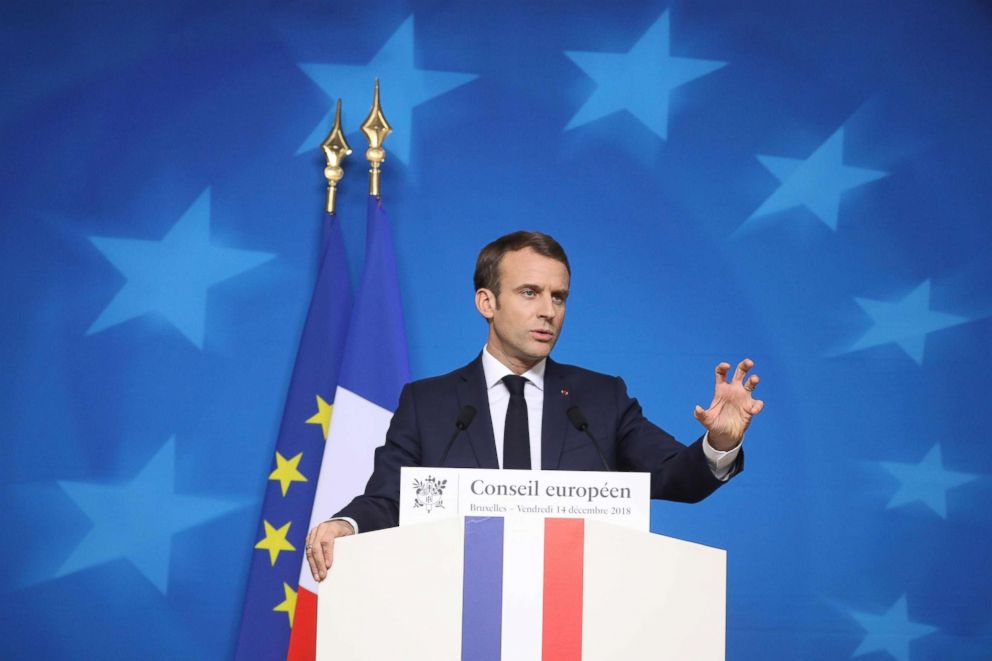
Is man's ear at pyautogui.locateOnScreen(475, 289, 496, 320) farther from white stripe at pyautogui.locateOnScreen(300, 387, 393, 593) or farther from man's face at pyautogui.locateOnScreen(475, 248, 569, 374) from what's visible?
white stripe at pyautogui.locateOnScreen(300, 387, 393, 593)

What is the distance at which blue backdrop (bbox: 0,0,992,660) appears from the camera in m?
4.21

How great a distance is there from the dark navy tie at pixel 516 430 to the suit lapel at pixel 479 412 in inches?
1.4

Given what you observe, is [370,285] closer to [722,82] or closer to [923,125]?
[722,82]

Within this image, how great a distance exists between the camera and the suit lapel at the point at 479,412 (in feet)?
8.32

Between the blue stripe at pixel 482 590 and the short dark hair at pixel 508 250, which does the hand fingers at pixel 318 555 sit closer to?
the blue stripe at pixel 482 590

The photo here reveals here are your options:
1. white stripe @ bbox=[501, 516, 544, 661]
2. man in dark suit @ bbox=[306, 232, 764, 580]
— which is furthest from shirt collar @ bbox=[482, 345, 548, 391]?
white stripe @ bbox=[501, 516, 544, 661]

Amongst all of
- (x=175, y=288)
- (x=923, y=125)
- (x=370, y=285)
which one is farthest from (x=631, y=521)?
(x=923, y=125)

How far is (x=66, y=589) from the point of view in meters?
4.17

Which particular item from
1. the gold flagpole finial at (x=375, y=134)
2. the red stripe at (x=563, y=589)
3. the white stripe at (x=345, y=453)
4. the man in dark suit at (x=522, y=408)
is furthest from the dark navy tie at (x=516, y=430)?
the gold flagpole finial at (x=375, y=134)

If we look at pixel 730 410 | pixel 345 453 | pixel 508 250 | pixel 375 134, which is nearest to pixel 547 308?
pixel 508 250

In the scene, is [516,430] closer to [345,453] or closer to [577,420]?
[577,420]

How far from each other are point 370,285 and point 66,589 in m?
1.76

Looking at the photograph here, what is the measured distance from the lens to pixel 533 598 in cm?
183

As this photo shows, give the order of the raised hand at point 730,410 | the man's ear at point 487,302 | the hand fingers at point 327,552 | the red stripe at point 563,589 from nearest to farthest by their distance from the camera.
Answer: the red stripe at point 563,589 < the hand fingers at point 327,552 < the raised hand at point 730,410 < the man's ear at point 487,302
